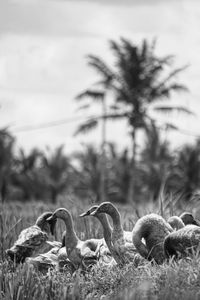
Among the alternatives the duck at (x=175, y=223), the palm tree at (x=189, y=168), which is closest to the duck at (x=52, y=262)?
the duck at (x=175, y=223)

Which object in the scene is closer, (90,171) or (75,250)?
(75,250)

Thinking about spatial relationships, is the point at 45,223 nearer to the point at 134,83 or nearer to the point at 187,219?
the point at 187,219

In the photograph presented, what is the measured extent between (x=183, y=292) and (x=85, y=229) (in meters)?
3.17

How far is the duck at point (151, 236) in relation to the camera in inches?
256

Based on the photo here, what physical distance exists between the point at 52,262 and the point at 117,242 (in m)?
0.65

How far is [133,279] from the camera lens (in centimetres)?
570

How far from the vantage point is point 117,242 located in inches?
Result: 260

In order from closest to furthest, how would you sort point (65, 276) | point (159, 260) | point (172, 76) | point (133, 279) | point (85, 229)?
1. point (133, 279)
2. point (65, 276)
3. point (159, 260)
4. point (85, 229)
5. point (172, 76)

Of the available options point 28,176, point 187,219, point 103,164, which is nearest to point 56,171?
point 28,176

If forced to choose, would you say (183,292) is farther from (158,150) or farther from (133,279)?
(158,150)

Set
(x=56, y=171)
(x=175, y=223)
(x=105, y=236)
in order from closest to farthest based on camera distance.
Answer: (x=105, y=236) < (x=175, y=223) < (x=56, y=171)

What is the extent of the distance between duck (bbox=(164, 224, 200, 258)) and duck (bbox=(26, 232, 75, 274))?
2.98ft

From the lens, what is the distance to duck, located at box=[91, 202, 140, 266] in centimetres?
653

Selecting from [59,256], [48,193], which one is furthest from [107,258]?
[48,193]
